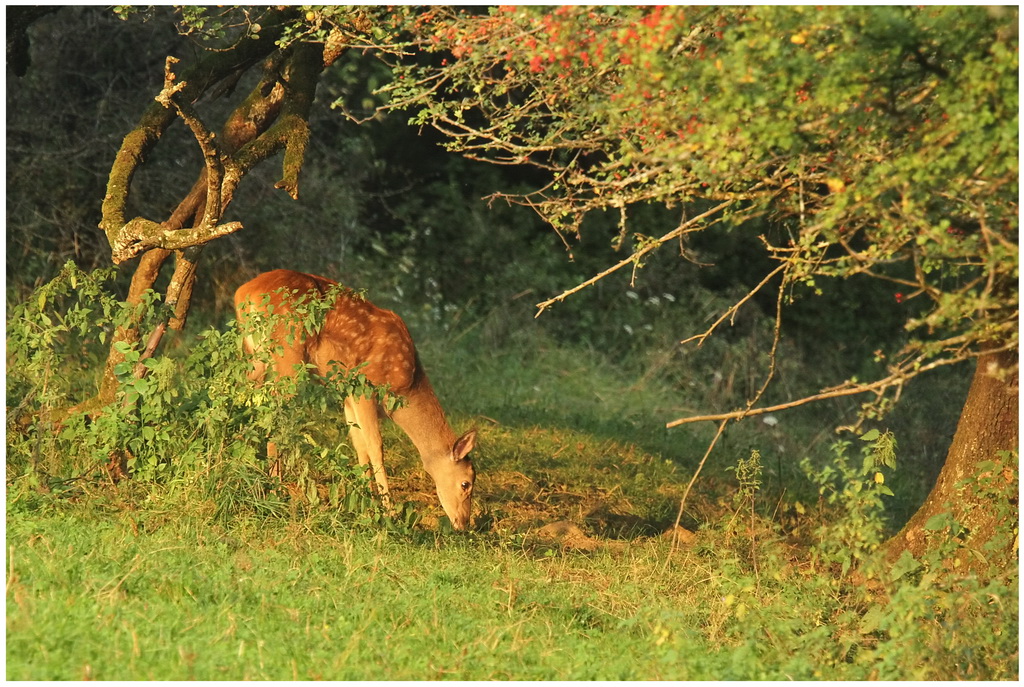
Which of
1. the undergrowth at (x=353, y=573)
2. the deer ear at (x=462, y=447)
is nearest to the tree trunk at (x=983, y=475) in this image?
the undergrowth at (x=353, y=573)

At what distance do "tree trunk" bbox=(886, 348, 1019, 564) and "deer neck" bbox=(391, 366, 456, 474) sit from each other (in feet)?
9.54

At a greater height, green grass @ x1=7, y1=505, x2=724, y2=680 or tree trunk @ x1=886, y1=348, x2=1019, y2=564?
green grass @ x1=7, y1=505, x2=724, y2=680

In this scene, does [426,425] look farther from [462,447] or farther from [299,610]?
[299,610]

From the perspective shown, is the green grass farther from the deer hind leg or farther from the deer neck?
the deer hind leg

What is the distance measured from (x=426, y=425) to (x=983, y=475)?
3.60 m

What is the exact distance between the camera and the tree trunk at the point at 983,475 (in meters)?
6.88

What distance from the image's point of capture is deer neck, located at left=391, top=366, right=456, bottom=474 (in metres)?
8.74

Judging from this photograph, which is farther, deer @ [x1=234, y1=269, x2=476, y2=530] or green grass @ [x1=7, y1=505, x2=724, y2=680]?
deer @ [x1=234, y1=269, x2=476, y2=530]

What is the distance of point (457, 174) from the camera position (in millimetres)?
16297

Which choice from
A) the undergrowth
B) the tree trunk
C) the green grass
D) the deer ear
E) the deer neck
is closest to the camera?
the green grass

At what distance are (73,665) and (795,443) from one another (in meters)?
9.39

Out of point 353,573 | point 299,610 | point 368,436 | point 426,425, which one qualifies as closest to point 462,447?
point 426,425

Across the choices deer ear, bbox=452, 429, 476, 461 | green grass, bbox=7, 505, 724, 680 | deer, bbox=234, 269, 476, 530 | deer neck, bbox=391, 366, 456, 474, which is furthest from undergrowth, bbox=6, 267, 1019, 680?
deer, bbox=234, 269, 476, 530

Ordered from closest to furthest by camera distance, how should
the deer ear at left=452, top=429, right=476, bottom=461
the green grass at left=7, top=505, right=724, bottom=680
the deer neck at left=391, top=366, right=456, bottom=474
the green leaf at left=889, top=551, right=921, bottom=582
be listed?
1. the green grass at left=7, top=505, right=724, bottom=680
2. the green leaf at left=889, top=551, right=921, bottom=582
3. the deer ear at left=452, top=429, right=476, bottom=461
4. the deer neck at left=391, top=366, right=456, bottom=474
